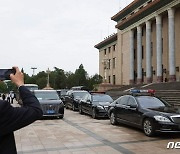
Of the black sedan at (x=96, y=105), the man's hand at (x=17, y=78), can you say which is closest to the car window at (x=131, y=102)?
the black sedan at (x=96, y=105)

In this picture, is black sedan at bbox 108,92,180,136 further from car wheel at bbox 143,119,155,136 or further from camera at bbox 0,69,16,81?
camera at bbox 0,69,16,81

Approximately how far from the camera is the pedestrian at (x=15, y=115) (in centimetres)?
247

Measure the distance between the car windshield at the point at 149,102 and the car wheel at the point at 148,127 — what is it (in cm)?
97

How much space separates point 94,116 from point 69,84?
67339 mm

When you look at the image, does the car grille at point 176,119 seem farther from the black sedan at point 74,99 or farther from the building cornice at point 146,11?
the building cornice at point 146,11

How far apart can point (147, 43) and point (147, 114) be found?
34533 mm

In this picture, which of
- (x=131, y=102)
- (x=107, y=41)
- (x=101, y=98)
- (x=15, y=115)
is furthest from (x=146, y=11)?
(x=15, y=115)

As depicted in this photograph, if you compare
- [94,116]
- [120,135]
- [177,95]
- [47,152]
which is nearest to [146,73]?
[177,95]

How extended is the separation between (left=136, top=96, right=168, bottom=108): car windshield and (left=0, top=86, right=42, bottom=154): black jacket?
30.8 feet

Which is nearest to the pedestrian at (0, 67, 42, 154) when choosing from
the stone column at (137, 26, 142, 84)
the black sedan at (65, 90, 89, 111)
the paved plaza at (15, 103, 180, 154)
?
the paved plaza at (15, 103, 180, 154)

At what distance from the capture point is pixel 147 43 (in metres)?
44.3

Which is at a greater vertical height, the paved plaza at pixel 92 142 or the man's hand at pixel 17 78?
the man's hand at pixel 17 78

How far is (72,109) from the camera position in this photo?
24344 mm

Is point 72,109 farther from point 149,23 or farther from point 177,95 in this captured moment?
point 149,23
